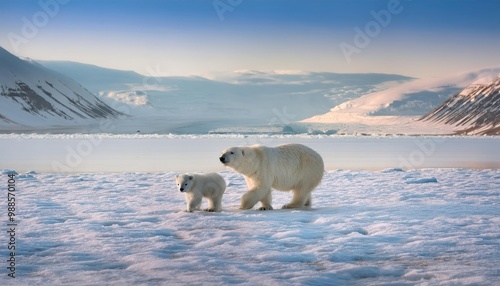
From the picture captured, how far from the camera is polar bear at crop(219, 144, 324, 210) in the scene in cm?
1005

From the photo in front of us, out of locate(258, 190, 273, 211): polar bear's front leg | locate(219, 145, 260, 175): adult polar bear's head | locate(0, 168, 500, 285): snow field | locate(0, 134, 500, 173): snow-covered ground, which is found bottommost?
locate(0, 168, 500, 285): snow field

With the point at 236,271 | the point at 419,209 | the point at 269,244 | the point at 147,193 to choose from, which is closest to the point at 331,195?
the point at 419,209

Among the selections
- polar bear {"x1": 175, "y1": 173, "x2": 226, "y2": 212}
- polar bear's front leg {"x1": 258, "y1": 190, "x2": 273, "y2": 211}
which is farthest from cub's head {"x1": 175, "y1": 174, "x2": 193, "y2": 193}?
polar bear's front leg {"x1": 258, "y1": 190, "x2": 273, "y2": 211}

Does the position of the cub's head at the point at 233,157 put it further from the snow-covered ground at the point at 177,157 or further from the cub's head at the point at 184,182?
the snow-covered ground at the point at 177,157

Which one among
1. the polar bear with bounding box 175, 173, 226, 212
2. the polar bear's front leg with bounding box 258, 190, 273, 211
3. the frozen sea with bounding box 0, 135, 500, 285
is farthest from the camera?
the polar bear's front leg with bounding box 258, 190, 273, 211

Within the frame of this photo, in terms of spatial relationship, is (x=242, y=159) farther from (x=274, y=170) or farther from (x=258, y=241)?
(x=258, y=241)

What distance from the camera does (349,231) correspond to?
7992mm

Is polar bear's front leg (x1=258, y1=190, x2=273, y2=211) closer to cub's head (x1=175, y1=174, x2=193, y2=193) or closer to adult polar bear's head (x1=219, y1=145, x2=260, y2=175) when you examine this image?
Answer: adult polar bear's head (x1=219, y1=145, x2=260, y2=175)

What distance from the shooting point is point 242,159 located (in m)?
9.99

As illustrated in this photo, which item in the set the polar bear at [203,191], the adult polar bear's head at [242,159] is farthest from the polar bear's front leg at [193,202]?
the adult polar bear's head at [242,159]

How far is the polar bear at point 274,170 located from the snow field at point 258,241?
1.51ft

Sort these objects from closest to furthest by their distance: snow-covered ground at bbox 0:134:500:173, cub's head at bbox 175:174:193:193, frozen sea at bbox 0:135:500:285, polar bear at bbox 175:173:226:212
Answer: frozen sea at bbox 0:135:500:285 → cub's head at bbox 175:174:193:193 → polar bear at bbox 175:173:226:212 → snow-covered ground at bbox 0:134:500:173

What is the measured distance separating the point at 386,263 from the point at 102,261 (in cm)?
303

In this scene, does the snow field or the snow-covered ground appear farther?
the snow-covered ground
